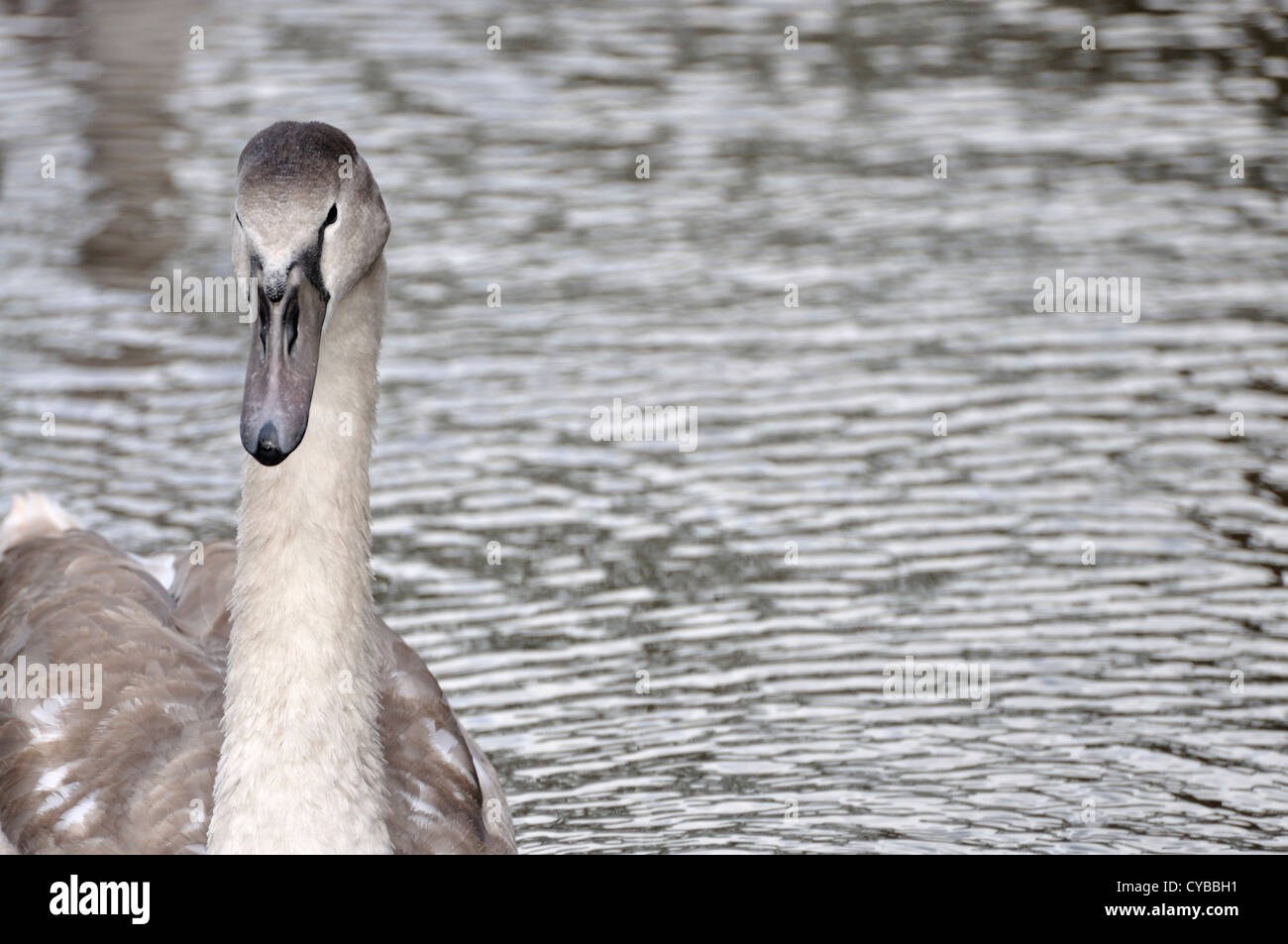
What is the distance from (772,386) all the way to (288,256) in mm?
A: 5185

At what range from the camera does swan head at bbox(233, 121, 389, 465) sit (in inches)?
172

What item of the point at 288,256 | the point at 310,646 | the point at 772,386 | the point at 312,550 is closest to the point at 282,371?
the point at 288,256

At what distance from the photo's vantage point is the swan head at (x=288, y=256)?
436 cm

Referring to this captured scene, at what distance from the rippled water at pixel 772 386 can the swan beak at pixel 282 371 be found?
2.21 m

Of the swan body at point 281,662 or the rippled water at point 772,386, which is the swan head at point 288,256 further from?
the rippled water at point 772,386

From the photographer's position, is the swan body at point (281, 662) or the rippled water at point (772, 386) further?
the rippled water at point (772, 386)

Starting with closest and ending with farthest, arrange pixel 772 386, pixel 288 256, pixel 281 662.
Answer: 1. pixel 288 256
2. pixel 281 662
3. pixel 772 386

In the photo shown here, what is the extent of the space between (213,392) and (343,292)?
195 inches

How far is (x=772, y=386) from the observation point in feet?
31.3

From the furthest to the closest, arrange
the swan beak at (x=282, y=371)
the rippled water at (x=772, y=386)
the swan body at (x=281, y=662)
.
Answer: the rippled water at (x=772, y=386) < the swan body at (x=281, y=662) < the swan beak at (x=282, y=371)

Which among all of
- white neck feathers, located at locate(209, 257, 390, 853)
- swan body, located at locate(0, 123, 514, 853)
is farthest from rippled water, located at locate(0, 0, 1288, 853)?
white neck feathers, located at locate(209, 257, 390, 853)

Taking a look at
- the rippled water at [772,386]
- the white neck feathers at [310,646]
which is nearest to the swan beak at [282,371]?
the white neck feathers at [310,646]

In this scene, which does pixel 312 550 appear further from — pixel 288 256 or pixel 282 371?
pixel 288 256

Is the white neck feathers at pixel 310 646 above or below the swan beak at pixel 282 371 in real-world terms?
below
